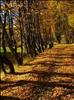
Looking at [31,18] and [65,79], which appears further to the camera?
[31,18]

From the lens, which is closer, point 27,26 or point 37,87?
point 37,87

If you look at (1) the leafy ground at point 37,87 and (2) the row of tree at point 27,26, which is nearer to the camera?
(1) the leafy ground at point 37,87

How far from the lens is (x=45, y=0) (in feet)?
149

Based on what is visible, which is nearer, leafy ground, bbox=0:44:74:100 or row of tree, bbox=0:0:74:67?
leafy ground, bbox=0:44:74:100

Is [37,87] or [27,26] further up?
[27,26]

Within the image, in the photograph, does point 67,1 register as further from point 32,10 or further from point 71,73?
point 71,73

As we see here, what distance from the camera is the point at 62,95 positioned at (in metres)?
15.9

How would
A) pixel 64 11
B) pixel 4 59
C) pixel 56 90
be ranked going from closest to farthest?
pixel 56 90, pixel 4 59, pixel 64 11

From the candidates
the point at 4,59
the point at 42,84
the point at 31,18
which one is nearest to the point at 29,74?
the point at 4,59

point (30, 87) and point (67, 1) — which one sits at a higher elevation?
point (67, 1)

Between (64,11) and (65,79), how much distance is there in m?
33.6

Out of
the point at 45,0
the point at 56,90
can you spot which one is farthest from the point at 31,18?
the point at 56,90

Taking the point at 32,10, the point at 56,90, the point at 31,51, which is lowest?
the point at 31,51

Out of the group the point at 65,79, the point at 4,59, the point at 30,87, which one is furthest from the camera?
the point at 4,59
